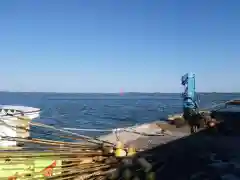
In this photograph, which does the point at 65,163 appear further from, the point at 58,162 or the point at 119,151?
the point at 119,151

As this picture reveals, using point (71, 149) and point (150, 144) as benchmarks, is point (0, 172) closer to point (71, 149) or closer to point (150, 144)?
point (71, 149)

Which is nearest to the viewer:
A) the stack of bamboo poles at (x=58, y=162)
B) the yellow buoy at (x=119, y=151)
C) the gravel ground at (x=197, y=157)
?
the stack of bamboo poles at (x=58, y=162)

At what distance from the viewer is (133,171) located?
6246mm

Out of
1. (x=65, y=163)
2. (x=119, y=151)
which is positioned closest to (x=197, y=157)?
(x=119, y=151)

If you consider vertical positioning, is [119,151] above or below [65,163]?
above

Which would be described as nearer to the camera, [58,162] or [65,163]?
[58,162]

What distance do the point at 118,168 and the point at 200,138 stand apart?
5.55 metres

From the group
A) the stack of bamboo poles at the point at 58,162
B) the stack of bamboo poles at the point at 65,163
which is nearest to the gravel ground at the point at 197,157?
the stack of bamboo poles at the point at 65,163

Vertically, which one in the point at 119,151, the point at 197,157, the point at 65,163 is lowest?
the point at 197,157

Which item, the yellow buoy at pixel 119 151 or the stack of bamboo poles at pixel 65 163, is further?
the yellow buoy at pixel 119 151

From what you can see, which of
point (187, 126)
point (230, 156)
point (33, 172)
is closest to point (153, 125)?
point (187, 126)

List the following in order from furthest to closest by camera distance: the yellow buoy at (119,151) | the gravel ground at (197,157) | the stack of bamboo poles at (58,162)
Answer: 1. the gravel ground at (197,157)
2. the yellow buoy at (119,151)
3. the stack of bamboo poles at (58,162)

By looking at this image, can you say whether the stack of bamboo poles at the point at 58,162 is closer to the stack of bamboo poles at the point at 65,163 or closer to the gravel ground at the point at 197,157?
the stack of bamboo poles at the point at 65,163

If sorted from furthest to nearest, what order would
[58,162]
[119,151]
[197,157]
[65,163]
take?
[197,157], [119,151], [65,163], [58,162]
